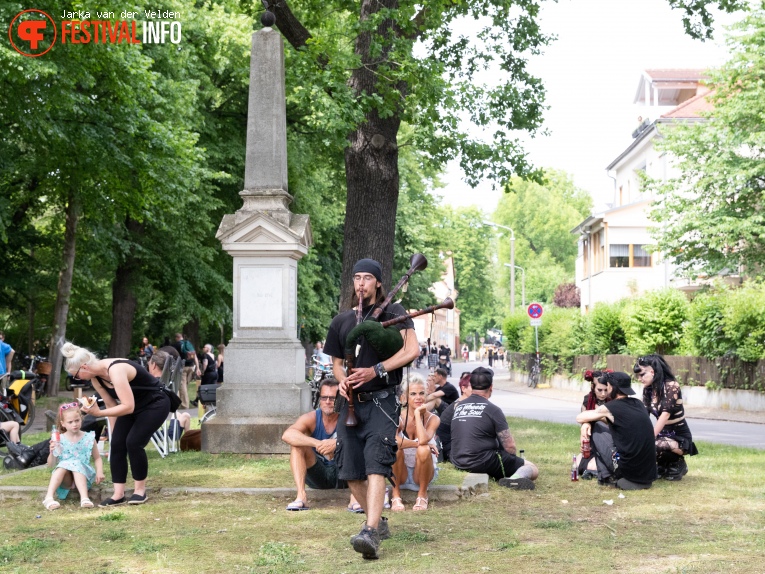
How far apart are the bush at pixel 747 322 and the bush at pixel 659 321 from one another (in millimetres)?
4391

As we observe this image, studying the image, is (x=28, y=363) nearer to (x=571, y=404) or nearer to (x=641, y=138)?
(x=571, y=404)

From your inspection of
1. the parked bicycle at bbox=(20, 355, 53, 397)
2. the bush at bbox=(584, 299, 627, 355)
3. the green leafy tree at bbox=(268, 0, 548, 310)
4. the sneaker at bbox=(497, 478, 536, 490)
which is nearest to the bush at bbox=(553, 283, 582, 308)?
the bush at bbox=(584, 299, 627, 355)

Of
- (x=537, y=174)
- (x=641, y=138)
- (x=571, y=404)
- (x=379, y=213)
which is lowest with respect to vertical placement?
(x=571, y=404)

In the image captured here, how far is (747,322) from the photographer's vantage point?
25969 mm

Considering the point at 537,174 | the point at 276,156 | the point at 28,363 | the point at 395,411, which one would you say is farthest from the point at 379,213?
the point at 28,363

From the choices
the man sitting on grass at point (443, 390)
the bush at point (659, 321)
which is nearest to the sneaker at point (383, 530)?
the man sitting on grass at point (443, 390)

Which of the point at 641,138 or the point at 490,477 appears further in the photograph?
the point at 641,138

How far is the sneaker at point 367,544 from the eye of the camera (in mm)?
6734

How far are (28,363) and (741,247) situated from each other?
2550cm

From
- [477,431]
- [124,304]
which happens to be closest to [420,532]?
[477,431]

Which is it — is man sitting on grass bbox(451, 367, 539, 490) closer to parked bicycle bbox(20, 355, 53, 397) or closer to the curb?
the curb

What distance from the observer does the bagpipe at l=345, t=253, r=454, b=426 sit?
7.01 m

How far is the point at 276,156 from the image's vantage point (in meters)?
13.7

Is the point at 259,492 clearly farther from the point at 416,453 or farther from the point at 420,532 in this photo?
the point at 420,532
